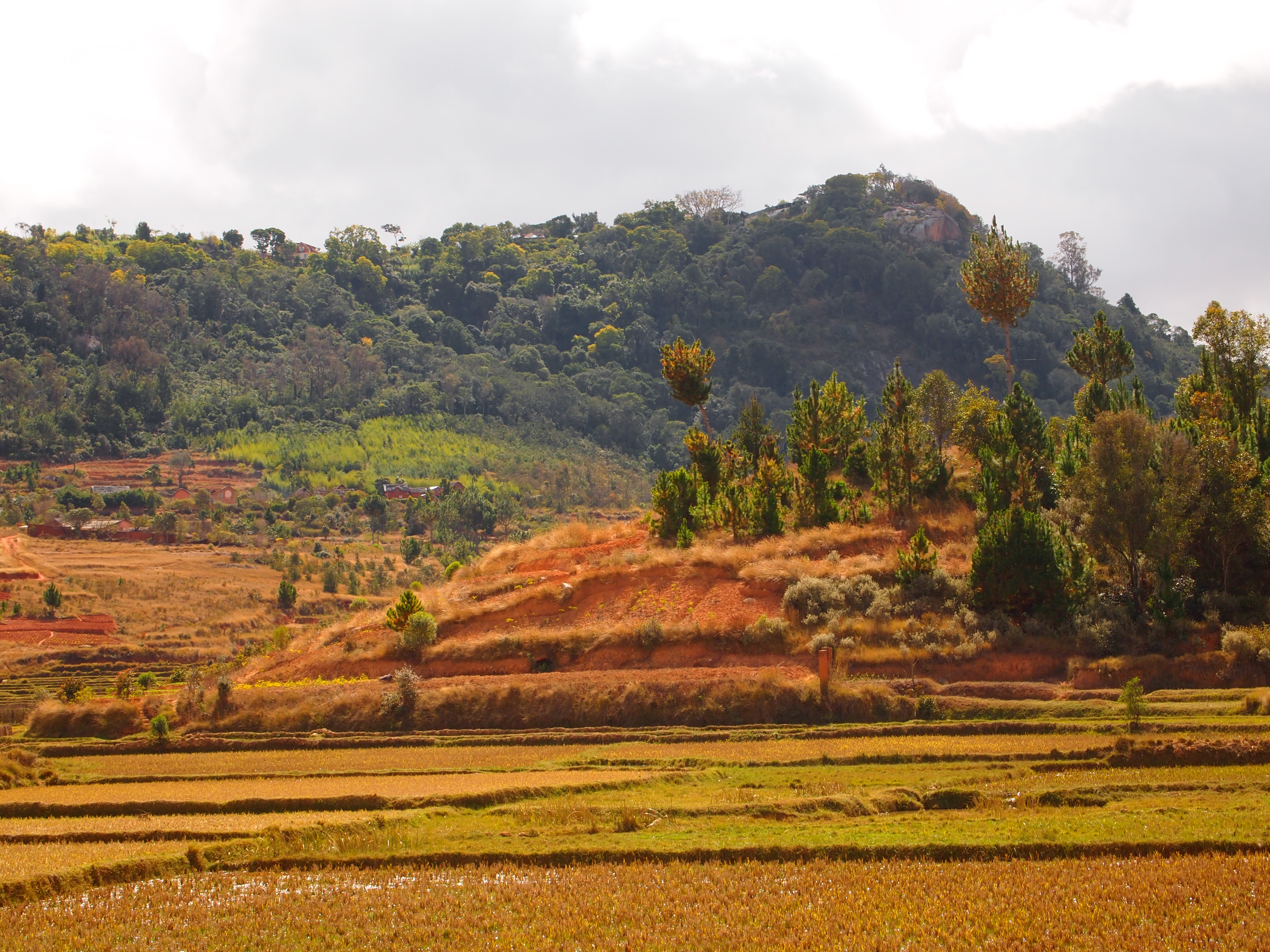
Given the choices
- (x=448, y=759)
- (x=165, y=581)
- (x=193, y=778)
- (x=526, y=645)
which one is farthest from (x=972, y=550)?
(x=165, y=581)

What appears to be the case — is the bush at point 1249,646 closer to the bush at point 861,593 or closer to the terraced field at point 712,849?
the terraced field at point 712,849

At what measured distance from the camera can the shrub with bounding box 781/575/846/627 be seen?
3198 centimetres

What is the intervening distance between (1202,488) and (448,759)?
879 inches

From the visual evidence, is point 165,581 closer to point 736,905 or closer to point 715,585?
point 715,585

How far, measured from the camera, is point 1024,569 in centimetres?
3014

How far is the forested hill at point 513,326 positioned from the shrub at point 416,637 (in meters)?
74.2

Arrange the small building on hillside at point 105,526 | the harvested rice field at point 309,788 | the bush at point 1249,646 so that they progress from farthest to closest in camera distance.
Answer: the small building on hillside at point 105,526 < the bush at point 1249,646 < the harvested rice field at point 309,788

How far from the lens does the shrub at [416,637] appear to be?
35.5m

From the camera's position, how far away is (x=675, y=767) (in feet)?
75.3

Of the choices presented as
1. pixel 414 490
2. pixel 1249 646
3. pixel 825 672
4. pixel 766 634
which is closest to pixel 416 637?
pixel 766 634

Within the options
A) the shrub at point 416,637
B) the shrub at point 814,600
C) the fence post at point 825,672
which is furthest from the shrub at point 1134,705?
the shrub at point 416,637

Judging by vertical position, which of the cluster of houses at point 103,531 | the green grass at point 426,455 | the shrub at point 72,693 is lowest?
the shrub at point 72,693

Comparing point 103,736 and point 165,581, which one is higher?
point 165,581

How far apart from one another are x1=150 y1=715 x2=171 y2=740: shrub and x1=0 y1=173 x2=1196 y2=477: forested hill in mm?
75177
